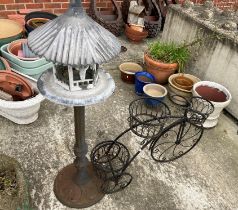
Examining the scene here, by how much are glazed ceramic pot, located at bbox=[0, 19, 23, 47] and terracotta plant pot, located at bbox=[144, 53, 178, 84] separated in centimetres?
208

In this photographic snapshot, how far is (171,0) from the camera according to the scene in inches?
231

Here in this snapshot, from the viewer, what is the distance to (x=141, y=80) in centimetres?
412

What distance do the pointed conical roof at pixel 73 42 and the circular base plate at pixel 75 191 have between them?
1641mm

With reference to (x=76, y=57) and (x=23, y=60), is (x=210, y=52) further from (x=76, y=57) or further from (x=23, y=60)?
(x=76, y=57)

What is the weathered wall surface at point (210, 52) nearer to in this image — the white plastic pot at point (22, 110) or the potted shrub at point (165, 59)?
the potted shrub at point (165, 59)

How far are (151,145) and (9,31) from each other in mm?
2943

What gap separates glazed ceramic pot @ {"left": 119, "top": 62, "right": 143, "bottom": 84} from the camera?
4.31 m

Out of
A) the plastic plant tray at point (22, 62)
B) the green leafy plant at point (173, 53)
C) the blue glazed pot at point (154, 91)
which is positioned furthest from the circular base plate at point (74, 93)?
the green leafy plant at point (173, 53)

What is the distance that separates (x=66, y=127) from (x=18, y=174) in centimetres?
118

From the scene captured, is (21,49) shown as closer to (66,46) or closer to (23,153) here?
(23,153)

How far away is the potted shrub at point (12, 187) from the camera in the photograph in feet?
7.16

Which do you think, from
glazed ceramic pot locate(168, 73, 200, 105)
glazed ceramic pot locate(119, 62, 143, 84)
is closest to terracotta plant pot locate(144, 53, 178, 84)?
glazed ceramic pot locate(168, 73, 200, 105)

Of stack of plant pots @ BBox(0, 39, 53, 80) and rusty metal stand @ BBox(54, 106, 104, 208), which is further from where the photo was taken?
stack of plant pots @ BBox(0, 39, 53, 80)

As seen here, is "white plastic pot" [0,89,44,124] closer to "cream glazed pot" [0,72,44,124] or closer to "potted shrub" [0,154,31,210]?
"cream glazed pot" [0,72,44,124]
